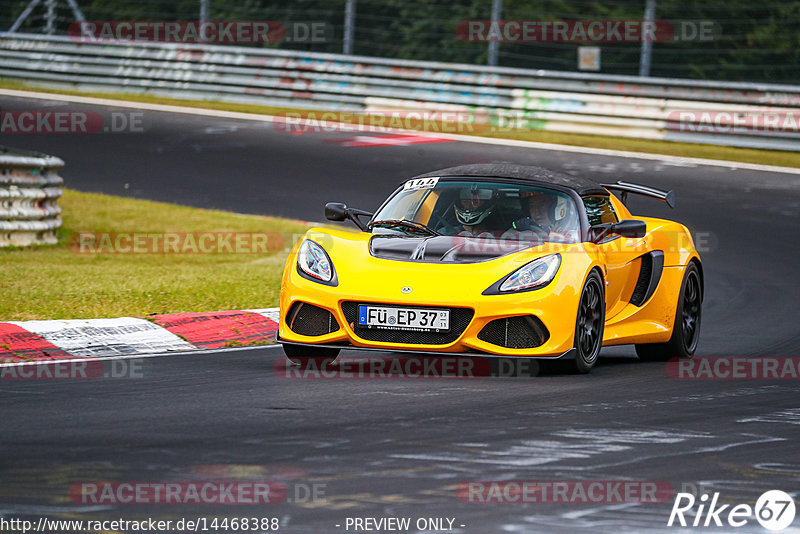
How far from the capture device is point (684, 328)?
31.0 ft

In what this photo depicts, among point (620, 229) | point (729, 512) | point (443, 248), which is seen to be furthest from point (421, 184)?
point (729, 512)

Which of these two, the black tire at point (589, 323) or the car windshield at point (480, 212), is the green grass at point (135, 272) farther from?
the black tire at point (589, 323)

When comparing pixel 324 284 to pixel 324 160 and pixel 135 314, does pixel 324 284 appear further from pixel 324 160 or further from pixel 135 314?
pixel 324 160

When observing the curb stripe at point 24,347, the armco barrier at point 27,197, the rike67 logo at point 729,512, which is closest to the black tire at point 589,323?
the rike67 logo at point 729,512

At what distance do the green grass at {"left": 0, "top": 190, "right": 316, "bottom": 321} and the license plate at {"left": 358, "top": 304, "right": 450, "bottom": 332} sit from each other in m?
2.67

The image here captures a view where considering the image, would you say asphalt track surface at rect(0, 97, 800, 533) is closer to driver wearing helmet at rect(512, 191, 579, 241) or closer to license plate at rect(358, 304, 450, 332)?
license plate at rect(358, 304, 450, 332)

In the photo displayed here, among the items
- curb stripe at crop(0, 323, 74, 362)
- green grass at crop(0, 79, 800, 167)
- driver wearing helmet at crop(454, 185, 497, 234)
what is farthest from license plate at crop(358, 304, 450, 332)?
green grass at crop(0, 79, 800, 167)

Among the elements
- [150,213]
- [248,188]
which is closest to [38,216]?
[150,213]

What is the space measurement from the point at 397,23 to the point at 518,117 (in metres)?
6.28

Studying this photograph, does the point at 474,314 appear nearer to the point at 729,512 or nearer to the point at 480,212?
the point at 480,212

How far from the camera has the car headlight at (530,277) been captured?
25.0 feet

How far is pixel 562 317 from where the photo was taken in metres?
7.65

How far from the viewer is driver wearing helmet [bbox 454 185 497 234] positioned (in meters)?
8.56

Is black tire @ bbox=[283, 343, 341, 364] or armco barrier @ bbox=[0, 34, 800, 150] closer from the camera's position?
black tire @ bbox=[283, 343, 341, 364]
